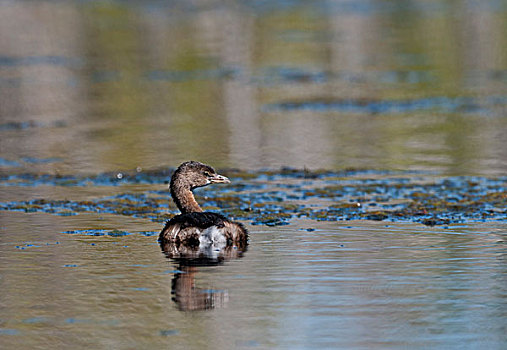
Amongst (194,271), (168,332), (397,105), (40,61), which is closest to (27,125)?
(397,105)

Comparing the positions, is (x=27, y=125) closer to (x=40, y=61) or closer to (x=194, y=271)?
(x=40, y=61)

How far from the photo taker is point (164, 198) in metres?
15.8

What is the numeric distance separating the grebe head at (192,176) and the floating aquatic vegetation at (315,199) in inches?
24.4

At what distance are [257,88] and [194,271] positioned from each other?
17.7 m

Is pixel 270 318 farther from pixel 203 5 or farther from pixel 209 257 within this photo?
pixel 203 5

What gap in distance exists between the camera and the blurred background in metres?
19.5

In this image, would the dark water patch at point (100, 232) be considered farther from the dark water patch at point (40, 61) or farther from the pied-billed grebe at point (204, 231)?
the dark water patch at point (40, 61)

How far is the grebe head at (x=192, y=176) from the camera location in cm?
1387

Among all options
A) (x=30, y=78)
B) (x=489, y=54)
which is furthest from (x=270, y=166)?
(x=489, y=54)

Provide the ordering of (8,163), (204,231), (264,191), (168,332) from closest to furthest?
(168,332) → (204,231) → (264,191) → (8,163)

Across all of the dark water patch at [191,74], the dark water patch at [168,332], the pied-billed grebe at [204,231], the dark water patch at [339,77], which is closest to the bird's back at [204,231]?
the pied-billed grebe at [204,231]

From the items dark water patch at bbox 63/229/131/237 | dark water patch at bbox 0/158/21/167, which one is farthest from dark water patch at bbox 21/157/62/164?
dark water patch at bbox 63/229/131/237

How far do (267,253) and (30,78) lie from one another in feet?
66.8

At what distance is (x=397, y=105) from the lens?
82.6 ft
